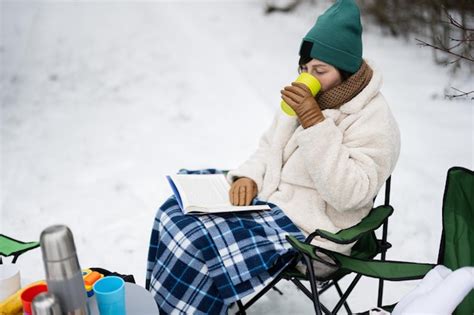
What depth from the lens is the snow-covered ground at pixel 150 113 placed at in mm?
3500

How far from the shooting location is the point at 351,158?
86.8 inches

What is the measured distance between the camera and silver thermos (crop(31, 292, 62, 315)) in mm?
1358

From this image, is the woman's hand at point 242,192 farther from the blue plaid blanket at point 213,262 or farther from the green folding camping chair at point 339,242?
the green folding camping chair at point 339,242

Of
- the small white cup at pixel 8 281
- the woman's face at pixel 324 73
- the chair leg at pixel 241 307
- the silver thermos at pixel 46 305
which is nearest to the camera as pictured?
the silver thermos at pixel 46 305

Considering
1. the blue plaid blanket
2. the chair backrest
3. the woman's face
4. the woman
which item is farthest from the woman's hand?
the chair backrest

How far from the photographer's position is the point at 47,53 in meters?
7.35

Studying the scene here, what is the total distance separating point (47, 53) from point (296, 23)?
12.1 feet

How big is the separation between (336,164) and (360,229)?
0.27 metres

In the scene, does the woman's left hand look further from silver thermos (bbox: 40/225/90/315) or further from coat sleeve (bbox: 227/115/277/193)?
silver thermos (bbox: 40/225/90/315)

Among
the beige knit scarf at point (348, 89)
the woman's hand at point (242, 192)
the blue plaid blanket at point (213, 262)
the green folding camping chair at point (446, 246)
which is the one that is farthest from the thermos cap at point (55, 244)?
the beige knit scarf at point (348, 89)

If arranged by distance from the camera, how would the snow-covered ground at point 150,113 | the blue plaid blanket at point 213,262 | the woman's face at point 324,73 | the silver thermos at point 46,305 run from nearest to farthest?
1. the silver thermos at point 46,305
2. the blue plaid blanket at point 213,262
3. the woman's face at point 324,73
4. the snow-covered ground at point 150,113

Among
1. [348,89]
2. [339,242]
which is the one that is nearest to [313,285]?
[339,242]

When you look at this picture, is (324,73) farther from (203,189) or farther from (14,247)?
(14,247)

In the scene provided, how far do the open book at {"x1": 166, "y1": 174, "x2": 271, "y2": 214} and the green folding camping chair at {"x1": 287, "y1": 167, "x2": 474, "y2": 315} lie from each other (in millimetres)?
366
